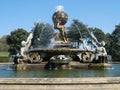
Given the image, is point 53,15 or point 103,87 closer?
point 103,87

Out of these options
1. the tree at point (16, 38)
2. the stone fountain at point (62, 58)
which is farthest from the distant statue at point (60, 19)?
the tree at point (16, 38)

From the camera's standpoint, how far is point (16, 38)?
7800 centimetres

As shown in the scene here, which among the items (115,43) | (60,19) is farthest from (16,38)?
(60,19)

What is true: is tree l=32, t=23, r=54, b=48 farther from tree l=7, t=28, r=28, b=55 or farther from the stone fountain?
tree l=7, t=28, r=28, b=55

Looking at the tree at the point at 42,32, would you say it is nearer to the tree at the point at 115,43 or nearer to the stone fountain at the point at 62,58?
the stone fountain at the point at 62,58

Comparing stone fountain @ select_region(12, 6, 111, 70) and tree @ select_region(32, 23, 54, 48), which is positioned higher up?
tree @ select_region(32, 23, 54, 48)

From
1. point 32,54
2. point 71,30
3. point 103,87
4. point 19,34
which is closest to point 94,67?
point 32,54

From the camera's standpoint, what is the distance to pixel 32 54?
24656 millimetres

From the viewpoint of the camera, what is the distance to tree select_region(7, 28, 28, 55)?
3005 inches

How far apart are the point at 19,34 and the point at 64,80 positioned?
66403 millimetres

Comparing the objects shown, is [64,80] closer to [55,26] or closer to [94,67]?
[94,67]

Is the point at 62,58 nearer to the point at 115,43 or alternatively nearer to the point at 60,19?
the point at 60,19

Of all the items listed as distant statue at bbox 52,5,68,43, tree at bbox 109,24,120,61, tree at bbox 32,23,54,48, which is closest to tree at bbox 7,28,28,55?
tree at bbox 32,23,54,48

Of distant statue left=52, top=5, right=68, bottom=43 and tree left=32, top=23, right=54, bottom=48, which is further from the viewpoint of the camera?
tree left=32, top=23, right=54, bottom=48
